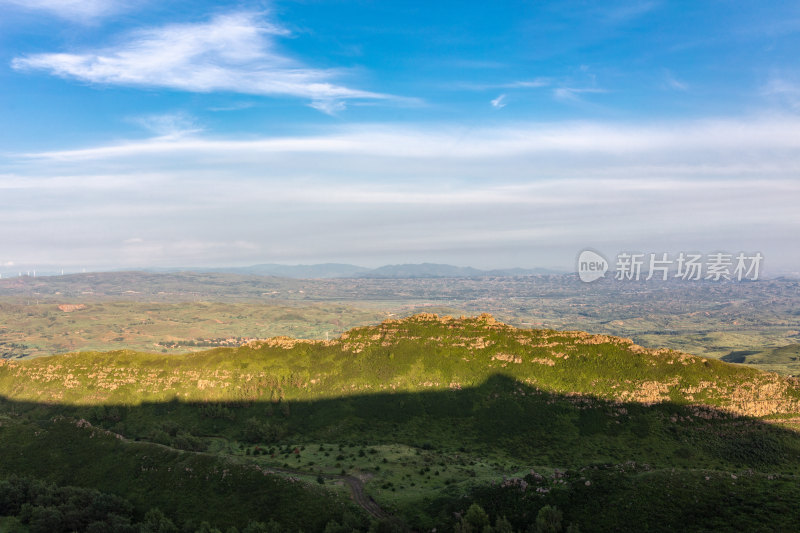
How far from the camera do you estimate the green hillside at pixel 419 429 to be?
2237 inches

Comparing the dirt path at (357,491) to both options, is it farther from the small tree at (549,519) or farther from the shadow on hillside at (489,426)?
the shadow on hillside at (489,426)

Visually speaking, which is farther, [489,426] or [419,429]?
[419,429]

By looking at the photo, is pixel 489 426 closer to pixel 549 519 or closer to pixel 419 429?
pixel 419 429

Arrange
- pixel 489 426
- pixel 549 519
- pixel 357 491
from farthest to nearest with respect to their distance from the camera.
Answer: pixel 489 426 < pixel 357 491 < pixel 549 519

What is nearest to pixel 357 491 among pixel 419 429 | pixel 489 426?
pixel 419 429

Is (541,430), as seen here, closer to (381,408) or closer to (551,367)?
(551,367)

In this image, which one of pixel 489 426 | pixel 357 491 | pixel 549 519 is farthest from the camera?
pixel 489 426

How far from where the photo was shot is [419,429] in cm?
10506

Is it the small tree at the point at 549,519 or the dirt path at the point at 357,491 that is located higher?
the small tree at the point at 549,519

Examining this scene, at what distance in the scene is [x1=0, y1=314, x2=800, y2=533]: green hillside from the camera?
5681 cm

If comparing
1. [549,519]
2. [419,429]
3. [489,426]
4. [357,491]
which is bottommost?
[419,429]

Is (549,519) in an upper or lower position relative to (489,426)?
upper

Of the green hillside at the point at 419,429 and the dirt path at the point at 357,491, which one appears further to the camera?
the dirt path at the point at 357,491

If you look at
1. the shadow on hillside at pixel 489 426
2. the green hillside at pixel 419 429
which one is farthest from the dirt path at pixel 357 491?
the shadow on hillside at pixel 489 426
